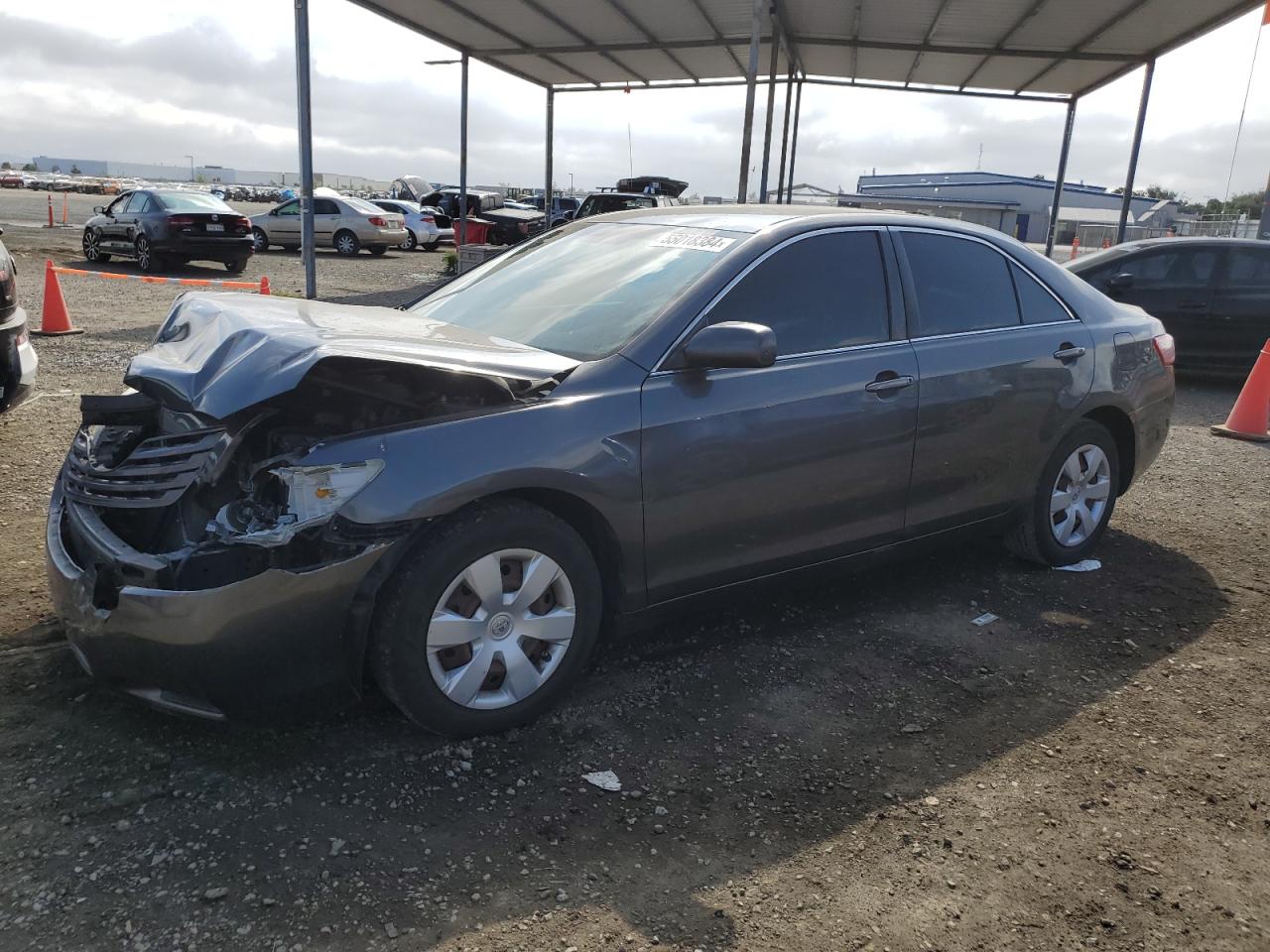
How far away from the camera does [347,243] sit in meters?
24.4

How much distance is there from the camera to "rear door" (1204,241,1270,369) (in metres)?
9.83

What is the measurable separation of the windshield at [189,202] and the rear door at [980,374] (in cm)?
1618

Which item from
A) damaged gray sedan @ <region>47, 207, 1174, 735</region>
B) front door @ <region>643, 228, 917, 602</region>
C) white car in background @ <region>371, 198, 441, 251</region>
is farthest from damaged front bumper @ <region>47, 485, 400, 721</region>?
white car in background @ <region>371, 198, 441, 251</region>

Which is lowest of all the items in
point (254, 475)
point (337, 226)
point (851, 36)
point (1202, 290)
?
point (254, 475)

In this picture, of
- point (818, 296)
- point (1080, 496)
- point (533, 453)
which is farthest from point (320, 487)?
point (1080, 496)

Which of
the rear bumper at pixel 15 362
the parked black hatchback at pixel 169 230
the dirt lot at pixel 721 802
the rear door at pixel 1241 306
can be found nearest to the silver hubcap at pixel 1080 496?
the dirt lot at pixel 721 802

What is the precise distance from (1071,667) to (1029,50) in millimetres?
12666

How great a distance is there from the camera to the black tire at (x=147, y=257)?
16.7 m

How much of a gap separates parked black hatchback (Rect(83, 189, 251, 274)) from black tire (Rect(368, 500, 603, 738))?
16199 millimetres

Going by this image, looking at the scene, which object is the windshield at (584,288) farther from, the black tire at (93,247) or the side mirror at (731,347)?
the black tire at (93,247)

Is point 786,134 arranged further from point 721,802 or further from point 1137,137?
point 721,802

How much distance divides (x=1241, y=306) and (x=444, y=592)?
10.1m

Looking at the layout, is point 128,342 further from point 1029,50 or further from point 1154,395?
point 1029,50

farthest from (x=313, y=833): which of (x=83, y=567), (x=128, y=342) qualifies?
(x=128, y=342)
